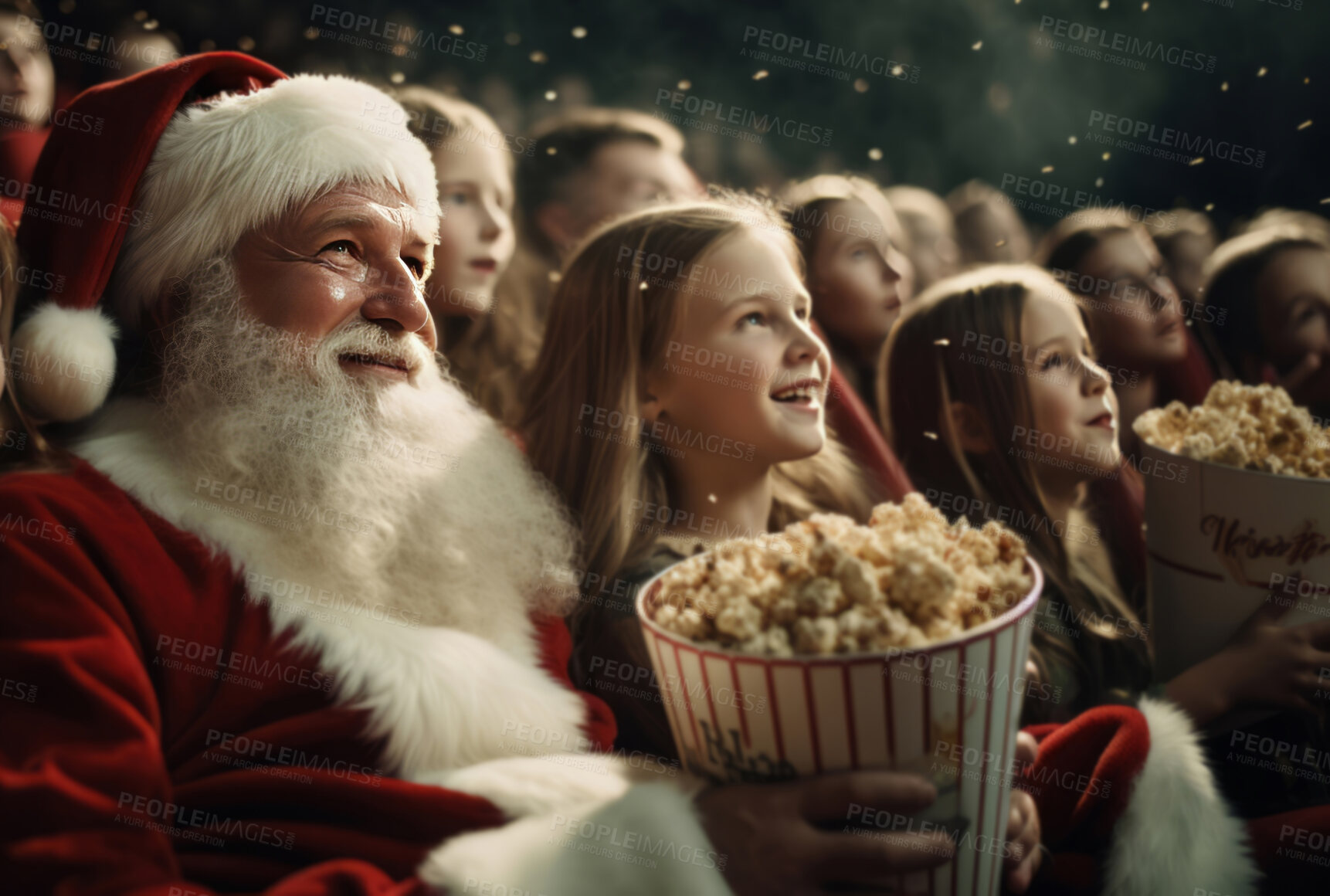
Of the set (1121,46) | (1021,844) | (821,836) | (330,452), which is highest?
(1121,46)

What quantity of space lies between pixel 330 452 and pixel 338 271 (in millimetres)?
193

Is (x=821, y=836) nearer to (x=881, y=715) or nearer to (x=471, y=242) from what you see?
(x=881, y=715)

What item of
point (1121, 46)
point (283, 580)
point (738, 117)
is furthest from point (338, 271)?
point (1121, 46)

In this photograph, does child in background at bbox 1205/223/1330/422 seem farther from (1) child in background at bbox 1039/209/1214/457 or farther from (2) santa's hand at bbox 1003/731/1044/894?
(2) santa's hand at bbox 1003/731/1044/894

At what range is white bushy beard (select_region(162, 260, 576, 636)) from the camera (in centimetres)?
94

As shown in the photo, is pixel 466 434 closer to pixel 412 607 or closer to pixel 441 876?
pixel 412 607

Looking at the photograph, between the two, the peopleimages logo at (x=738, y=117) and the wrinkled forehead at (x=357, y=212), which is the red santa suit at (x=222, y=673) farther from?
the peopleimages logo at (x=738, y=117)

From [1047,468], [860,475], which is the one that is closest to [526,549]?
[860,475]

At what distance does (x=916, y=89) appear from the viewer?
1.39m

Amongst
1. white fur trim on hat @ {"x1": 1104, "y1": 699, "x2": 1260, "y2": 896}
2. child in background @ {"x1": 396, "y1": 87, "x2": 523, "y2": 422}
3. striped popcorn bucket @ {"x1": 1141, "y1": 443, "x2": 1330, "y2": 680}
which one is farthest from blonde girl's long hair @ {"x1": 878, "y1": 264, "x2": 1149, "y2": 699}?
child in background @ {"x1": 396, "y1": 87, "x2": 523, "y2": 422}

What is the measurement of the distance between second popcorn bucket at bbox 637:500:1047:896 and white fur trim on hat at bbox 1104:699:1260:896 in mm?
284

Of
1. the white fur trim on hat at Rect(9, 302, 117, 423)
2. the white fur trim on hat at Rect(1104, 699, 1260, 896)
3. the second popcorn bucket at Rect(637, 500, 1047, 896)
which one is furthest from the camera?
the white fur trim on hat at Rect(1104, 699, 1260, 896)

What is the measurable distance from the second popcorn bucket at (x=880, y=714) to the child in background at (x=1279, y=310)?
104 cm

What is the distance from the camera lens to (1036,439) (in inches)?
49.5
